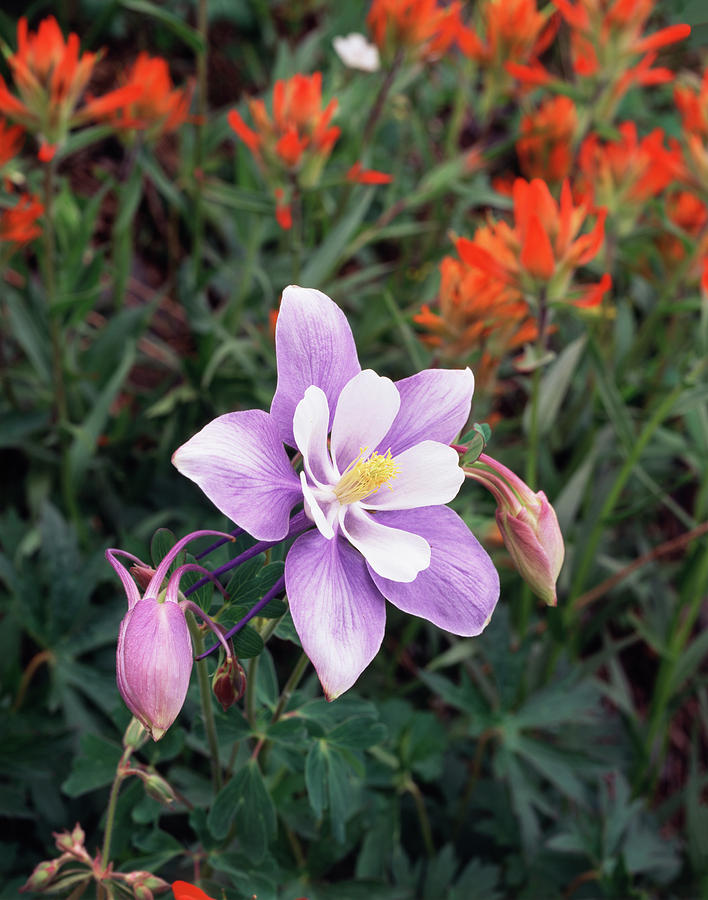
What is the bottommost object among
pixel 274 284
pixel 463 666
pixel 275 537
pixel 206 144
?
pixel 463 666

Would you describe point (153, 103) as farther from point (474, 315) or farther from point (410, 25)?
point (474, 315)

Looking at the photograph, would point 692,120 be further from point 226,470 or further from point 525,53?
point 226,470

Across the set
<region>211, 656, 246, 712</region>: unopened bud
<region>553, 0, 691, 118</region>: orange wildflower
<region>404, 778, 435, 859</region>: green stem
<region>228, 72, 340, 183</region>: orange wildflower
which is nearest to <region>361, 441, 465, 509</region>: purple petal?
<region>211, 656, 246, 712</region>: unopened bud

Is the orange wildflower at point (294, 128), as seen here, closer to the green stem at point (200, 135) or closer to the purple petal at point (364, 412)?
the green stem at point (200, 135)

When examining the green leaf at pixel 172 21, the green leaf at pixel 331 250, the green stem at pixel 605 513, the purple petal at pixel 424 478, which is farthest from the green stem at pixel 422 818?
the green leaf at pixel 172 21

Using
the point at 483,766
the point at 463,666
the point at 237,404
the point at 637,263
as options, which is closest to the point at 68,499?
the point at 237,404

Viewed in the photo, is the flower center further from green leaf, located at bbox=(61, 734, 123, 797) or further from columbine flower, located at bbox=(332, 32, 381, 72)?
columbine flower, located at bbox=(332, 32, 381, 72)
